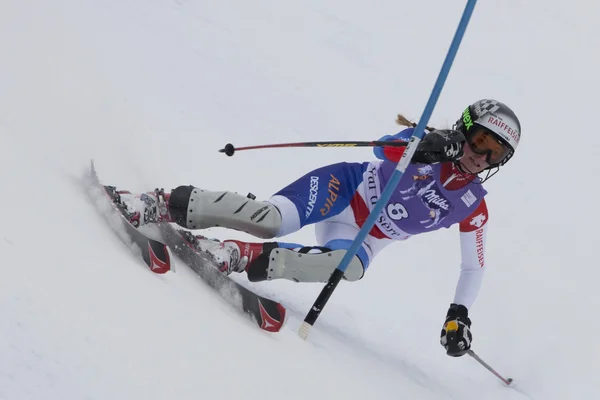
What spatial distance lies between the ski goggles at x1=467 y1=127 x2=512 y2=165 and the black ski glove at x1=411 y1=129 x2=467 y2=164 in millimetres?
84

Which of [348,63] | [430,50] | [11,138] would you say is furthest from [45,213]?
[430,50]

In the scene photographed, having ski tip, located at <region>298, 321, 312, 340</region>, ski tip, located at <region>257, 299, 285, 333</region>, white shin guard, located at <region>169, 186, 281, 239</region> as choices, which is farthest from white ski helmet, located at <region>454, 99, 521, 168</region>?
ski tip, located at <region>257, 299, 285, 333</region>

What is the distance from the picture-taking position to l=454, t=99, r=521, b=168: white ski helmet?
4238 mm

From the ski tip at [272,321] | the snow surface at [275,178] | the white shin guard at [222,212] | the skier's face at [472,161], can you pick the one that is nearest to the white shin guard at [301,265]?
the white shin guard at [222,212]

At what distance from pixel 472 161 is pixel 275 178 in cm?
249

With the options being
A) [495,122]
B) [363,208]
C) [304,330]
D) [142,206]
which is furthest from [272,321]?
[495,122]

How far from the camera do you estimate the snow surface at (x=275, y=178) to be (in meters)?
2.71

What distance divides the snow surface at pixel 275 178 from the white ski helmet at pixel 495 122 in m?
1.38

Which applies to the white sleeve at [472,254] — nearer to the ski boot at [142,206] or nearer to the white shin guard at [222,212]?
the white shin guard at [222,212]

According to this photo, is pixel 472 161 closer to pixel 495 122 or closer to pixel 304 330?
pixel 495 122

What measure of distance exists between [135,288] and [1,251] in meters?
0.58

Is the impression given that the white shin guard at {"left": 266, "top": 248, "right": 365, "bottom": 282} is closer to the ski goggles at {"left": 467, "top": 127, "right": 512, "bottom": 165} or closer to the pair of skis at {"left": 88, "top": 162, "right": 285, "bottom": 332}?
the pair of skis at {"left": 88, "top": 162, "right": 285, "bottom": 332}

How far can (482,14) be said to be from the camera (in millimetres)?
10438

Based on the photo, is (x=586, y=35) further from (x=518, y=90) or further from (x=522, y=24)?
(x=518, y=90)
